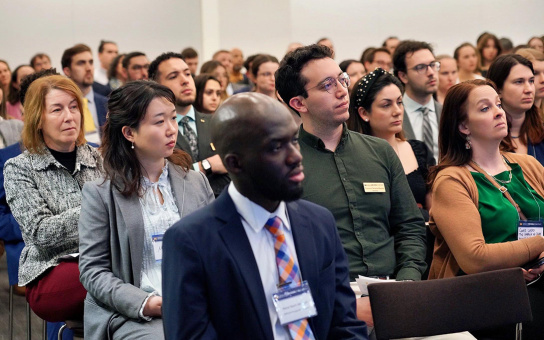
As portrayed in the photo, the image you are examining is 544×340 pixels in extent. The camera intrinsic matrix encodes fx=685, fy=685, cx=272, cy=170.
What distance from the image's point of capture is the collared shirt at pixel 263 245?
182 centimetres

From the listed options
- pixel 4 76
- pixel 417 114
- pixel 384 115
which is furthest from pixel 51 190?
pixel 4 76

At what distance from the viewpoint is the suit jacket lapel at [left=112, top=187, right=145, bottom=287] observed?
2688mm

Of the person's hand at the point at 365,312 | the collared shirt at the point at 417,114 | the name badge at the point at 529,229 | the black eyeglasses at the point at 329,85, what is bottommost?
the person's hand at the point at 365,312

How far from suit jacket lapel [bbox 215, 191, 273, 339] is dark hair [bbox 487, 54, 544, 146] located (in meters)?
2.78

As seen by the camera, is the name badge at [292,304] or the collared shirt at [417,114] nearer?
the name badge at [292,304]

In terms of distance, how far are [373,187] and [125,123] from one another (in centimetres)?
110

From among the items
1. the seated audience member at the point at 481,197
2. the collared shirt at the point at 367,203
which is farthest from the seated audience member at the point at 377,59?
the collared shirt at the point at 367,203

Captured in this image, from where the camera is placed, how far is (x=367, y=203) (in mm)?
2971

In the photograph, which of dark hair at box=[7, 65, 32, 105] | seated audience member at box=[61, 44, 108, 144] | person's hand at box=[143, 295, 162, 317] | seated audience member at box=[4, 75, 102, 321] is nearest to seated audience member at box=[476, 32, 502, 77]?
seated audience member at box=[61, 44, 108, 144]

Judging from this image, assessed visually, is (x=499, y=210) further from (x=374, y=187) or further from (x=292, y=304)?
(x=292, y=304)

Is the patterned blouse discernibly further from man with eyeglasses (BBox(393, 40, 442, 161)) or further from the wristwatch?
man with eyeglasses (BBox(393, 40, 442, 161))

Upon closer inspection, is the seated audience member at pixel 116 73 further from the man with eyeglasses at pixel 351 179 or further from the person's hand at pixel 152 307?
the person's hand at pixel 152 307

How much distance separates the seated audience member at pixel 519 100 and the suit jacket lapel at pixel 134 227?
2.34 m

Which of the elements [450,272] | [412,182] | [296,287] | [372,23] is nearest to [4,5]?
[372,23]
